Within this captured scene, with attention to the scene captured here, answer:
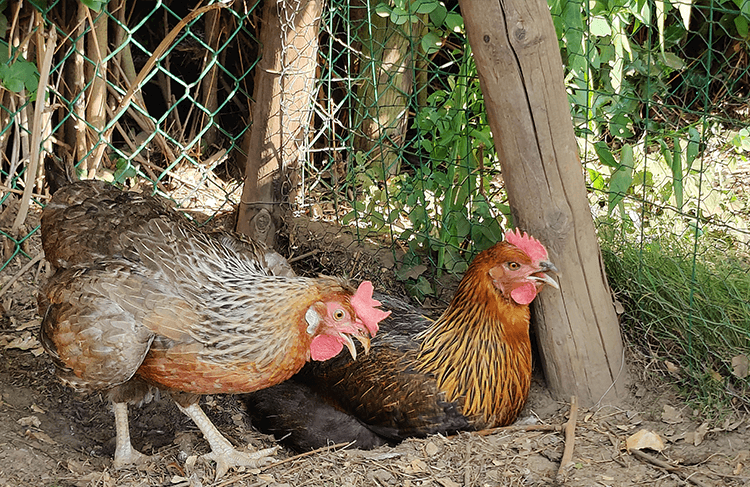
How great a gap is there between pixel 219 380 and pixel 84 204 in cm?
114

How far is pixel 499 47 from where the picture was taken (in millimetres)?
2873

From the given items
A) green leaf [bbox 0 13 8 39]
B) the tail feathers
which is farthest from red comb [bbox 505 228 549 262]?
green leaf [bbox 0 13 8 39]

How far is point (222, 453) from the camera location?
122 inches

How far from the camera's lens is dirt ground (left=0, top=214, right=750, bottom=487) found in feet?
9.16

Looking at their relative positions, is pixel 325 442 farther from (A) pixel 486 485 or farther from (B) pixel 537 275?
(B) pixel 537 275

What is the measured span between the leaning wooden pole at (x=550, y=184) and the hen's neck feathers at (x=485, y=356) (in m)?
0.18

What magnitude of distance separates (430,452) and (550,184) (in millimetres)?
1253

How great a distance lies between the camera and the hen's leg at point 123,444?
3.17 metres

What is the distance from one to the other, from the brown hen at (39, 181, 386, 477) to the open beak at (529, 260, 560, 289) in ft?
2.41

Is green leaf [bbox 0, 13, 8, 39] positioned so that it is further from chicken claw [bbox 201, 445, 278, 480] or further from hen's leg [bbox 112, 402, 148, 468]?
chicken claw [bbox 201, 445, 278, 480]

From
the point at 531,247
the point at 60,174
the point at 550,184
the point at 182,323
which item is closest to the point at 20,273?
the point at 60,174

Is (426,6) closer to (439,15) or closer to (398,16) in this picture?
(439,15)

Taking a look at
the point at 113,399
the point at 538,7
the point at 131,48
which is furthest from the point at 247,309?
the point at 131,48

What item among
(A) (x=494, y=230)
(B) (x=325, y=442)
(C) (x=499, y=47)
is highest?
(C) (x=499, y=47)
